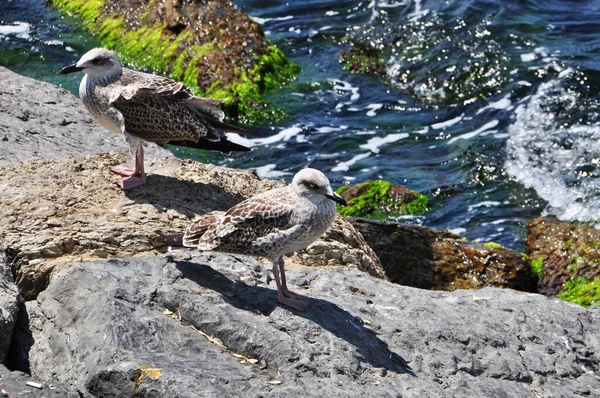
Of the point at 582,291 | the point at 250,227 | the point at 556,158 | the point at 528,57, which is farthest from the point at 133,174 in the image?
Result: the point at 528,57

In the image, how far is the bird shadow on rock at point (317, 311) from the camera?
6.71m

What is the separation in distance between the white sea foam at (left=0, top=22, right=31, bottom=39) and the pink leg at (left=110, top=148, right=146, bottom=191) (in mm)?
10357

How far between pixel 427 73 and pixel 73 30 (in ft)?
22.3

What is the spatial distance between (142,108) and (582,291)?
5.40m

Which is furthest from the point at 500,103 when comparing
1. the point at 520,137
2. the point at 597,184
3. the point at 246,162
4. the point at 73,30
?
the point at 73,30

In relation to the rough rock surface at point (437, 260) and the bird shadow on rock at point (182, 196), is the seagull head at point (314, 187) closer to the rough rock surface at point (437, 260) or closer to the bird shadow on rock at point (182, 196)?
the bird shadow on rock at point (182, 196)

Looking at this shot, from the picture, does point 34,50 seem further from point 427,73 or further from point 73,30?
point 427,73

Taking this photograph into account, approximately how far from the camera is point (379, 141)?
16203mm

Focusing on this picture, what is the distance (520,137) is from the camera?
1598 centimetres

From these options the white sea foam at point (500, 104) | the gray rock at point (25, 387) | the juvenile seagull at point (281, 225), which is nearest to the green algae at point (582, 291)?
the juvenile seagull at point (281, 225)

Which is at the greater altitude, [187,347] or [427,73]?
[187,347]

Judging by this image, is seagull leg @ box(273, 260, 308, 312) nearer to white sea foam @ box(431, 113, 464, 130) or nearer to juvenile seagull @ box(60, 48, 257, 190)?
juvenile seagull @ box(60, 48, 257, 190)

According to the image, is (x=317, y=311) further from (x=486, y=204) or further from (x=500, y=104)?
(x=500, y=104)

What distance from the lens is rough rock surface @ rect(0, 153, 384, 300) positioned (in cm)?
771
